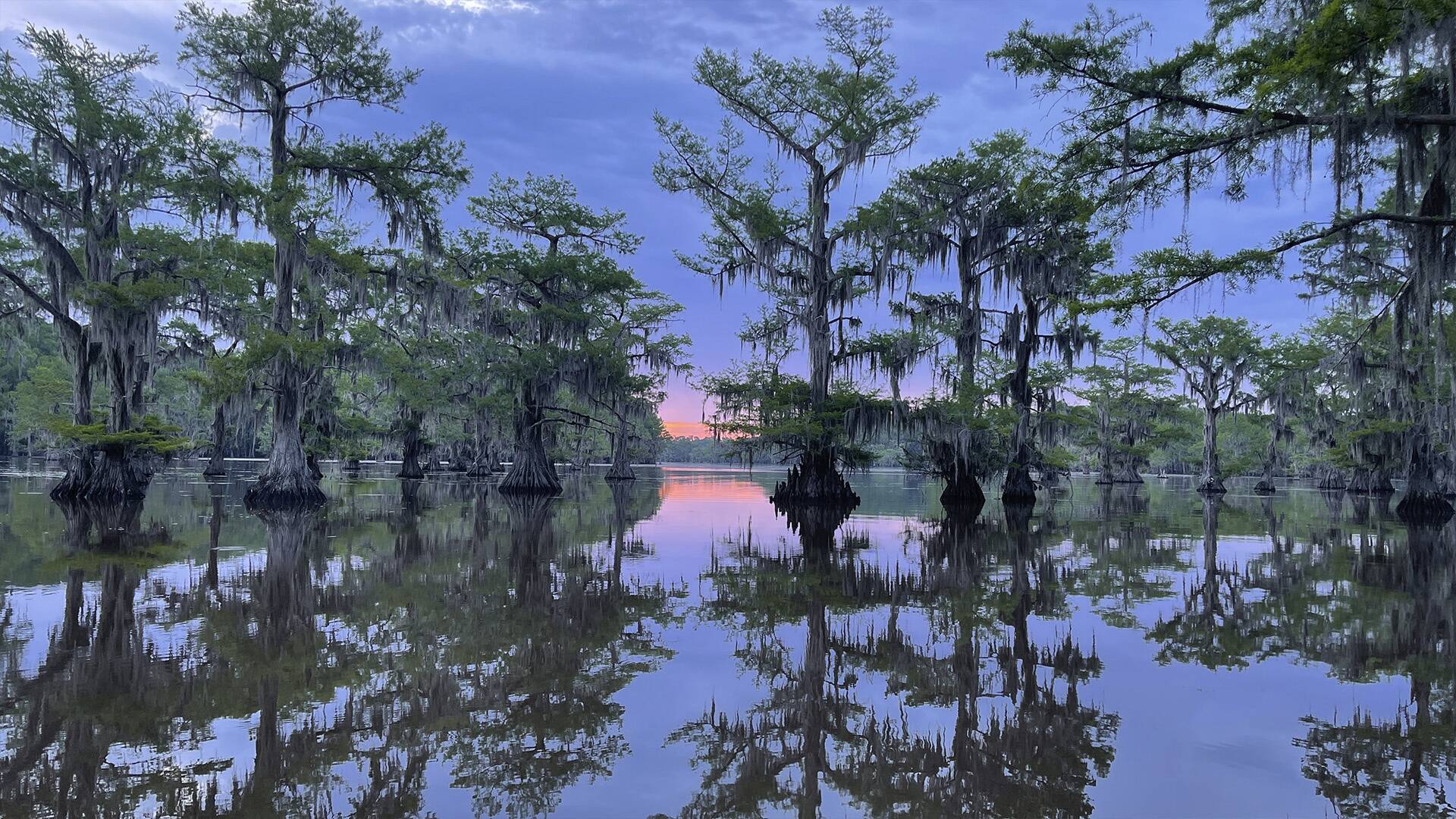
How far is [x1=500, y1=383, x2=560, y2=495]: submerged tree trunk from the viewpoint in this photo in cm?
2798

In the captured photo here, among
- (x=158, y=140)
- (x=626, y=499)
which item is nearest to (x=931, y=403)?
(x=626, y=499)

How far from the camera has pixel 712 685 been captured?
5023 millimetres

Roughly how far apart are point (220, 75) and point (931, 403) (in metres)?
22.3

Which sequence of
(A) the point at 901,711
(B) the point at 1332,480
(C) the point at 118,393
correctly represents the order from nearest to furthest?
(A) the point at 901,711 < (C) the point at 118,393 < (B) the point at 1332,480

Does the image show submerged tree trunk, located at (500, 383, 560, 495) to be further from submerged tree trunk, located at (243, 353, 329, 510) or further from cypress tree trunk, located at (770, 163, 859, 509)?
cypress tree trunk, located at (770, 163, 859, 509)

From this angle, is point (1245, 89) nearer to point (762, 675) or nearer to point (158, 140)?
point (762, 675)

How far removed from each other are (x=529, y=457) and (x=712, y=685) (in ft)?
81.9

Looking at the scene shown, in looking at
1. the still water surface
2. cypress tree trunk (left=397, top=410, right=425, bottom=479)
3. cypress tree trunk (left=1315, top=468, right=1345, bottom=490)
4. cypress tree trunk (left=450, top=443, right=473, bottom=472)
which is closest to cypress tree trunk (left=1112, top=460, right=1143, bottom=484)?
cypress tree trunk (left=1315, top=468, right=1345, bottom=490)

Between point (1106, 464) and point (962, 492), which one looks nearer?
point (962, 492)

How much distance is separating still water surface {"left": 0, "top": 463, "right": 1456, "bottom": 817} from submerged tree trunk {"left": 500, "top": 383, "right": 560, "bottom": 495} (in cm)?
1709

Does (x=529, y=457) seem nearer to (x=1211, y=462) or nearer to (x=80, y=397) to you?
(x=80, y=397)

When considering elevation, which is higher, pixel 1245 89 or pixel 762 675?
pixel 1245 89

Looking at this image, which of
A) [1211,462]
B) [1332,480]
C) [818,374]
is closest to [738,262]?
[818,374]

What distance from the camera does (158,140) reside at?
19234 mm
